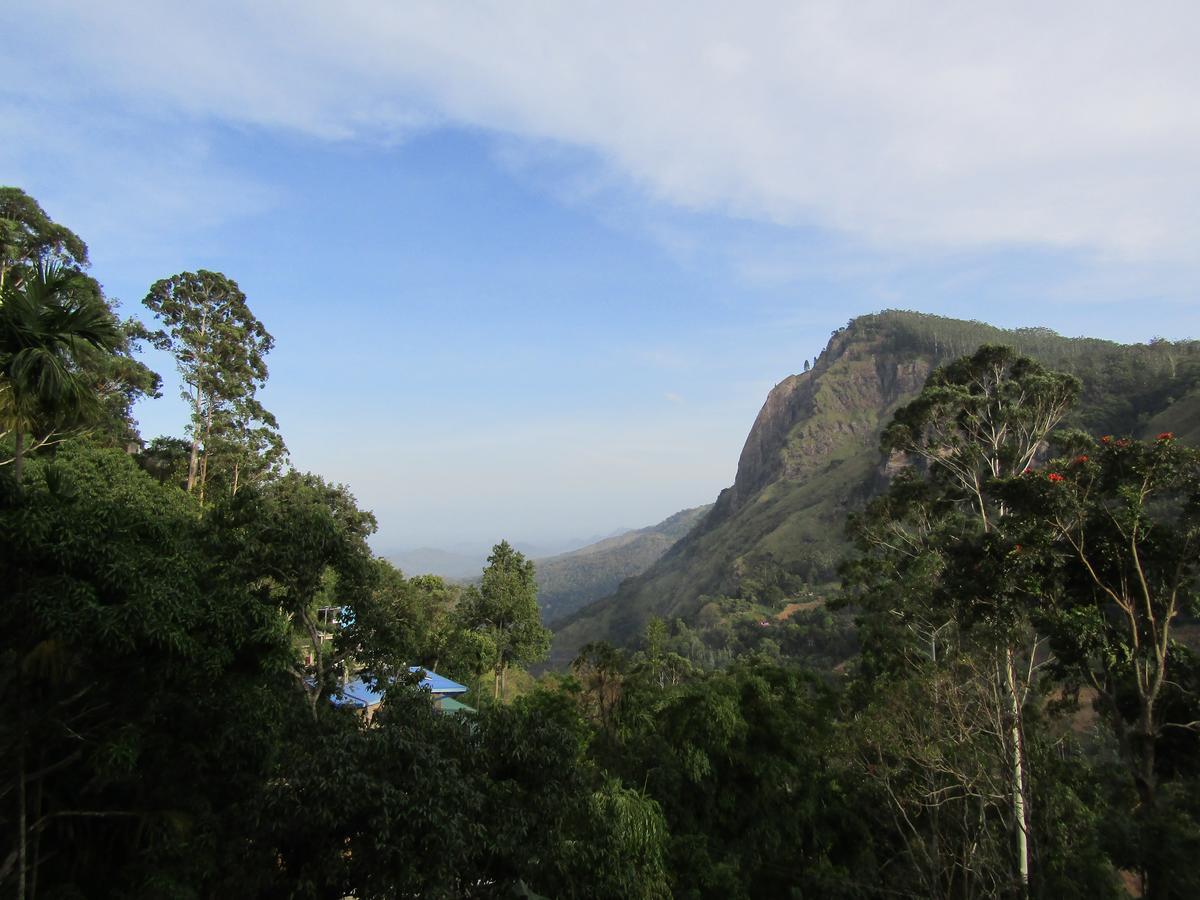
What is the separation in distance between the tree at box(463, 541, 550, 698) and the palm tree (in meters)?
17.8

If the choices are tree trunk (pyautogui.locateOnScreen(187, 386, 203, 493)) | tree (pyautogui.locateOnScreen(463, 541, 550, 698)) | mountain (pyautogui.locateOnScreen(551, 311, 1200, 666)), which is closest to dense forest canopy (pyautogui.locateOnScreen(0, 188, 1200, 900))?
tree trunk (pyautogui.locateOnScreen(187, 386, 203, 493))

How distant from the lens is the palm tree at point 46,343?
676 centimetres

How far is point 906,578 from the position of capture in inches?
552

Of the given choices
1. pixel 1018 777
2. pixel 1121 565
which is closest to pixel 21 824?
pixel 1018 777

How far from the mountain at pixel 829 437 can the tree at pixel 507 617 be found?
5310 centimetres

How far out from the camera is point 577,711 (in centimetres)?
1348

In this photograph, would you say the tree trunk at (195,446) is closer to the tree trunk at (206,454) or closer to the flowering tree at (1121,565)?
the tree trunk at (206,454)

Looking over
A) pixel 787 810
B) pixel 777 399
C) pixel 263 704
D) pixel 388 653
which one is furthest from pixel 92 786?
pixel 777 399

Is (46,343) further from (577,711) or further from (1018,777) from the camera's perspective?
(1018,777)

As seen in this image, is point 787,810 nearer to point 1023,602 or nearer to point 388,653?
point 1023,602

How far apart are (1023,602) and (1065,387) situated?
601 centimetres

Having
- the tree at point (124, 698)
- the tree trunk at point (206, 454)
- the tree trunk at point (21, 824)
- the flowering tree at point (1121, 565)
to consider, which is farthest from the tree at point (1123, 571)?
the tree trunk at point (206, 454)

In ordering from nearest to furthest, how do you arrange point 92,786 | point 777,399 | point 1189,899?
point 92,786
point 1189,899
point 777,399

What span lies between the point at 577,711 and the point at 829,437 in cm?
14145
